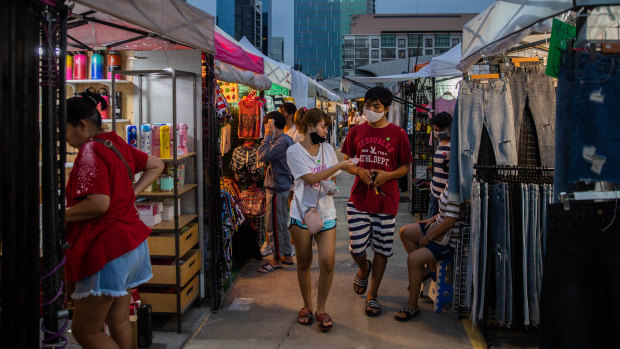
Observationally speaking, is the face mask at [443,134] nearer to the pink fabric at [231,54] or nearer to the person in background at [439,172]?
the person in background at [439,172]

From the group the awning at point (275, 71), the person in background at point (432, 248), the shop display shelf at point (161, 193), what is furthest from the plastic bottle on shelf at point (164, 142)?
the awning at point (275, 71)

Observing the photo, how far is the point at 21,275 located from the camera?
1.93m

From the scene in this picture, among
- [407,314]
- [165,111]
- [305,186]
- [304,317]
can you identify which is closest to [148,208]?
[165,111]

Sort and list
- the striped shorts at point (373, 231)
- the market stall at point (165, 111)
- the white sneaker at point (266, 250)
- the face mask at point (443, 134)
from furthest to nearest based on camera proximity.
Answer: the white sneaker at point (266, 250) → the face mask at point (443, 134) → the striped shorts at point (373, 231) → the market stall at point (165, 111)

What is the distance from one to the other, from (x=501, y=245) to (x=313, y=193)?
1.53m

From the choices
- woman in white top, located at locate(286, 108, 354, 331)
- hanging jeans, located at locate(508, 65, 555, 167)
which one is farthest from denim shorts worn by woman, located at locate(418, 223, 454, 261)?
hanging jeans, located at locate(508, 65, 555, 167)

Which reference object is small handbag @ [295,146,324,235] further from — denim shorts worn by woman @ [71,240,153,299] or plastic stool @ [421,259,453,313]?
denim shorts worn by woman @ [71,240,153,299]

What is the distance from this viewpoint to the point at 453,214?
417 cm

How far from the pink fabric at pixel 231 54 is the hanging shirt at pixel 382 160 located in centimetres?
159

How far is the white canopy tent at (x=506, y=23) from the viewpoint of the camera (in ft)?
7.84

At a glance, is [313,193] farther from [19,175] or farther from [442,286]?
[19,175]

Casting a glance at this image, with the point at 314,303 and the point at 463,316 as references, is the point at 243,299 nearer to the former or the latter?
the point at 314,303

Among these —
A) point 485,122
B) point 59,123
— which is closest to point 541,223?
point 485,122

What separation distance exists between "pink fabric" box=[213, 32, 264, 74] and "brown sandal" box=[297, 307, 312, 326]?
2.47m
